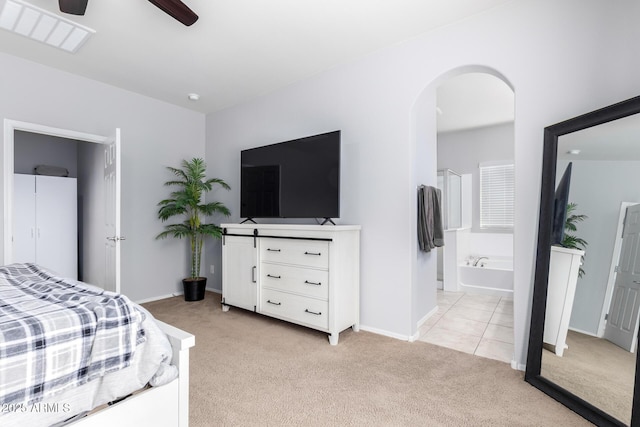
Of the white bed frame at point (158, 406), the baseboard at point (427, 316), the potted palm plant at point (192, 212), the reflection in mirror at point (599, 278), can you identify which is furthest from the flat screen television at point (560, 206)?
the potted palm plant at point (192, 212)

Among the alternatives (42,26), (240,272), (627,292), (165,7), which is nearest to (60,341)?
(165,7)

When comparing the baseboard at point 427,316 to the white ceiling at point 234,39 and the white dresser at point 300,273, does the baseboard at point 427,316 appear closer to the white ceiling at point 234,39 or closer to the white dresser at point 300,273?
the white dresser at point 300,273

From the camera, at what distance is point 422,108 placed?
3053mm

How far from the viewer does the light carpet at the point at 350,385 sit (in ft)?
5.20

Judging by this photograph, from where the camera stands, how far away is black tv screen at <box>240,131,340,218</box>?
274 centimetres

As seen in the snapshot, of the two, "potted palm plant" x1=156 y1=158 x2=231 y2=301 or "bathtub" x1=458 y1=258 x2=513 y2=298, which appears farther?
"bathtub" x1=458 y1=258 x2=513 y2=298

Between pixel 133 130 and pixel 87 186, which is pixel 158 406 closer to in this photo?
pixel 133 130

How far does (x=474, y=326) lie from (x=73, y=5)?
3.86m

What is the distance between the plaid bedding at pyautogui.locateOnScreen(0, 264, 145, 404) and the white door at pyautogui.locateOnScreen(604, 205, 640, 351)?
2142 millimetres

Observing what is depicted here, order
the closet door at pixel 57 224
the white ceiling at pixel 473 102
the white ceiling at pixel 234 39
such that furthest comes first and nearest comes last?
the closet door at pixel 57 224
the white ceiling at pixel 473 102
the white ceiling at pixel 234 39

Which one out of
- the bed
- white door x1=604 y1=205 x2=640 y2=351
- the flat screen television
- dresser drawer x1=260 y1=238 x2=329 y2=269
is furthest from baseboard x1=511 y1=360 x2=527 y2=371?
the bed

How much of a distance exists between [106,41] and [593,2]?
3.55 meters

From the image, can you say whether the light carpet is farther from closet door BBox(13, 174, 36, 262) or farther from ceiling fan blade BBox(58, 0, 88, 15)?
closet door BBox(13, 174, 36, 262)

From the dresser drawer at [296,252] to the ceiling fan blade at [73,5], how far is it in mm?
2049
